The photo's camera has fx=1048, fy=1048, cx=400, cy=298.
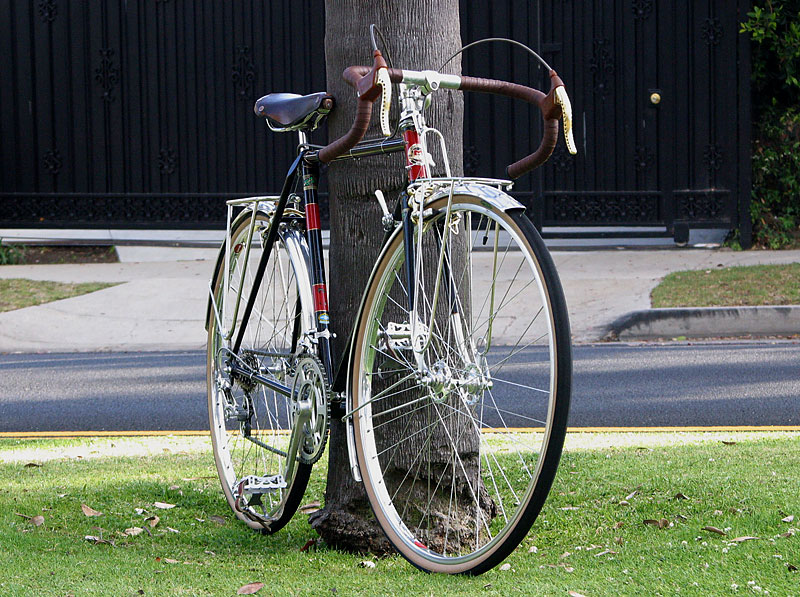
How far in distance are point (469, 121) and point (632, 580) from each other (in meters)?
10.1

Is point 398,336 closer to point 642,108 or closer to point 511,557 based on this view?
point 511,557

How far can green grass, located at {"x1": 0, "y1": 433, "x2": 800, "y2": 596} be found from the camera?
9.21 ft

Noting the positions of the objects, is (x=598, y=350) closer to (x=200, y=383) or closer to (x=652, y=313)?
(x=652, y=313)

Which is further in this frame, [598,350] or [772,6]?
[772,6]

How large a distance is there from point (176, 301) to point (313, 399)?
7.20 m

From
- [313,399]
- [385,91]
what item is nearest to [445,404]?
Answer: [313,399]

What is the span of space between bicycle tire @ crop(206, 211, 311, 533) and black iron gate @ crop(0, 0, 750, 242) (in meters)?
8.42

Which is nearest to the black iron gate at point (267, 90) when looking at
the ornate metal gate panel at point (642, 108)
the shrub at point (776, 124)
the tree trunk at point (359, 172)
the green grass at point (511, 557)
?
the ornate metal gate panel at point (642, 108)

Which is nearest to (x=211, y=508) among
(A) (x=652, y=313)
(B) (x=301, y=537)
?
(B) (x=301, y=537)

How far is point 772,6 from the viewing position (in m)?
12.0

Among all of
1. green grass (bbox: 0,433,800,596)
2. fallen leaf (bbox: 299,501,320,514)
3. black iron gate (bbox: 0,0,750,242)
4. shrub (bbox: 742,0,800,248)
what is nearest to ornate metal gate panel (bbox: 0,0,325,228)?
black iron gate (bbox: 0,0,750,242)

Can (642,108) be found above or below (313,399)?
above

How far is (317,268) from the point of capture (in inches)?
129

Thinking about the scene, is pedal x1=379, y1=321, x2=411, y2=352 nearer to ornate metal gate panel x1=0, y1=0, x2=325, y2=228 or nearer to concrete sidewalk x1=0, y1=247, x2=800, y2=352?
concrete sidewalk x1=0, y1=247, x2=800, y2=352
